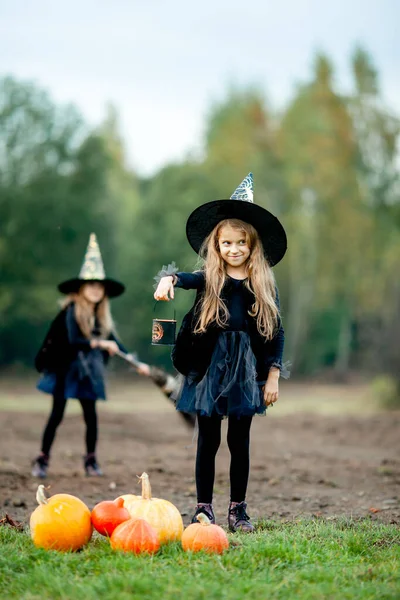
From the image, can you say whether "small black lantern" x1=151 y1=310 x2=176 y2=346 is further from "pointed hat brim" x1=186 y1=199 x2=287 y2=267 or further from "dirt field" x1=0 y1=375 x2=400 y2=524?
"dirt field" x1=0 y1=375 x2=400 y2=524

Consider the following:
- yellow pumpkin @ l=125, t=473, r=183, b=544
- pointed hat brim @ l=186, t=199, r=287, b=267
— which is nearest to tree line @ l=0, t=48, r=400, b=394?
pointed hat brim @ l=186, t=199, r=287, b=267

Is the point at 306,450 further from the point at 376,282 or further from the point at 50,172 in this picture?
the point at 376,282

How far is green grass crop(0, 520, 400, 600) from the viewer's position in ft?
9.70

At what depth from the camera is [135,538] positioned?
11.5ft

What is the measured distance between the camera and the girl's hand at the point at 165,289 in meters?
4.12

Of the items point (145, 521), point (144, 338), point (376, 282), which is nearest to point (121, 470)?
point (145, 521)

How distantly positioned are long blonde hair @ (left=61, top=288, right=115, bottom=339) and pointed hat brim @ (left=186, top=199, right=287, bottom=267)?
263cm

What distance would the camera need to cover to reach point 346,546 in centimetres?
380

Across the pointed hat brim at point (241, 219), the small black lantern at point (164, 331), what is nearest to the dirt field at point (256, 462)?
the small black lantern at point (164, 331)

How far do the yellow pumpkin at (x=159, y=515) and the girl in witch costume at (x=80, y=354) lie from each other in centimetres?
312

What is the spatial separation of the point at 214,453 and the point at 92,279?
3.22 m

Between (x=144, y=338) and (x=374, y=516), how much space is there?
23.1 meters

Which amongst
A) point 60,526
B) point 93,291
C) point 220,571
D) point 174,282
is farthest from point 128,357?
point 220,571

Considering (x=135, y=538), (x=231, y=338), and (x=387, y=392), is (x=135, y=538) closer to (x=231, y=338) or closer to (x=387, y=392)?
(x=231, y=338)
